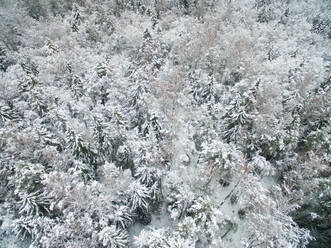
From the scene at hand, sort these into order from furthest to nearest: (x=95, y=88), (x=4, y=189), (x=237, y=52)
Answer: (x=237, y=52)
(x=95, y=88)
(x=4, y=189)

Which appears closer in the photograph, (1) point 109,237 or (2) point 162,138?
(1) point 109,237

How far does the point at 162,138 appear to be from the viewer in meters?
22.8

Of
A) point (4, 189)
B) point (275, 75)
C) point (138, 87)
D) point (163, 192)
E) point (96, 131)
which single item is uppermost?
point (275, 75)

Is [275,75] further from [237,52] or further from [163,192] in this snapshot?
[163,192]

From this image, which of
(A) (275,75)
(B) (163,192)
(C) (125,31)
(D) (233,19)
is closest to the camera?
(B) (163,192)

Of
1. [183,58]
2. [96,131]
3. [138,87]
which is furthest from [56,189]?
[183,58]

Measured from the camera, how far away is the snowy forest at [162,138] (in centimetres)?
1634

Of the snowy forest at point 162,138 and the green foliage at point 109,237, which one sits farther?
the snowy forest at point 162,138

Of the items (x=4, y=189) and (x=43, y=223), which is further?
(x=4, y=189)

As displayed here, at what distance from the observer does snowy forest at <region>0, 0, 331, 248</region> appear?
16.3 meters

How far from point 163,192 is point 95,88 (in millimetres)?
16144

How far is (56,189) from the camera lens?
15.9m

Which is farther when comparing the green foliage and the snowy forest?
the snowy forest

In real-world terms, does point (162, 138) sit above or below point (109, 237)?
above
